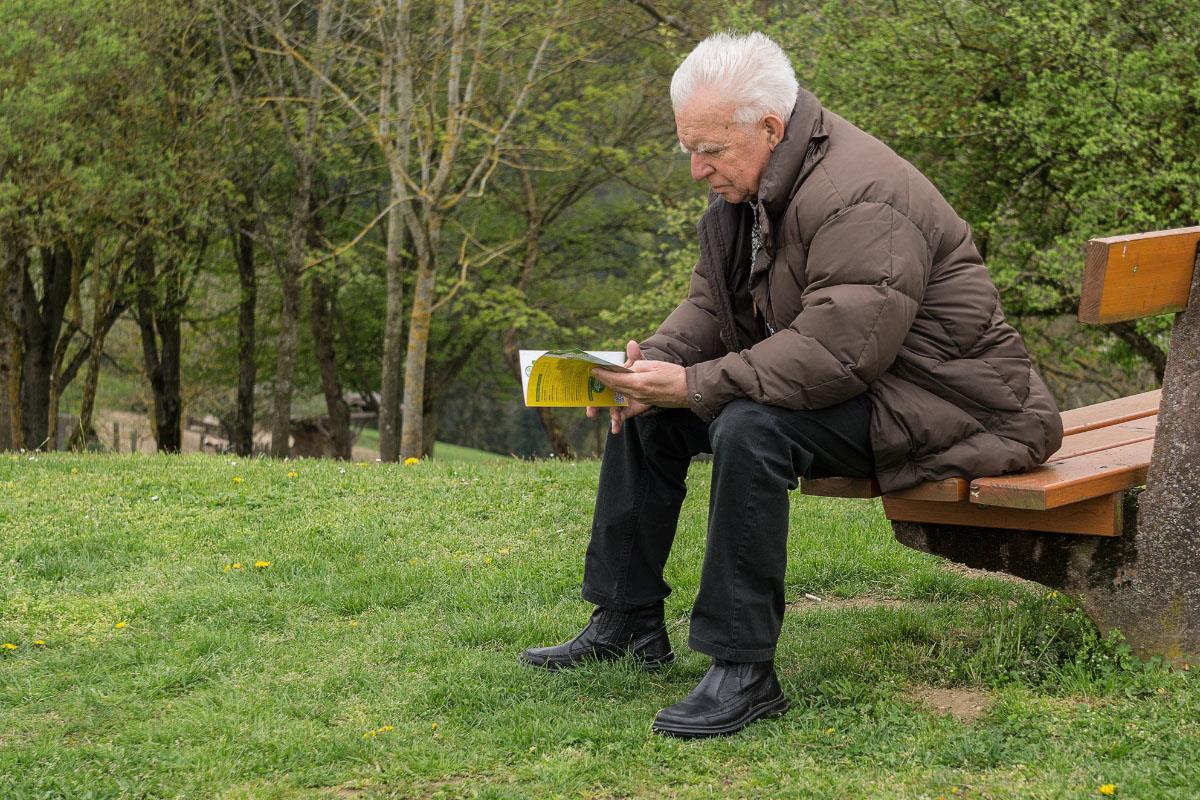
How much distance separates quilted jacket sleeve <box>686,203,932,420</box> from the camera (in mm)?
3309

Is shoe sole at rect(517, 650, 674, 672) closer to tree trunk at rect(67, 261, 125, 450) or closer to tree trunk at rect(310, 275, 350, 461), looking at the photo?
tree trunk at rect(67, 261, 125, 450)

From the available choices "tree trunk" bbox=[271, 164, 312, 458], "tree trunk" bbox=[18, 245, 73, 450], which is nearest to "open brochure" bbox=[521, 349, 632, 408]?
"tree trunk" bbox=[271, 164, 312, 458]

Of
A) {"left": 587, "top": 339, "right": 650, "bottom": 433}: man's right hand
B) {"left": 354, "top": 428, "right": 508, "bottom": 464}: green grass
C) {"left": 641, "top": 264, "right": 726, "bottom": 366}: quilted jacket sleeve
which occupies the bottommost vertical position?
{"left": 354, "top": 428, "right": 508, "bottom": 464}: green grass

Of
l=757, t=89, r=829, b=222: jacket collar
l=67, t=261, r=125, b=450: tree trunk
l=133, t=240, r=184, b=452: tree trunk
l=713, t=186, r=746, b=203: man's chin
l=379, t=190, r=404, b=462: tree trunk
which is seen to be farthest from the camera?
l=133, t=240, r=184, b=452: tree trunk

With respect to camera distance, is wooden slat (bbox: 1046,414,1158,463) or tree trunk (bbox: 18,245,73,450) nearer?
wooden slat (bbox: 1046,414,1158,463)

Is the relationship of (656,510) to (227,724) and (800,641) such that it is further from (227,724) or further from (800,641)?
(227,724)

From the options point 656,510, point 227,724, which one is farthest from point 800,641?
point 227,724

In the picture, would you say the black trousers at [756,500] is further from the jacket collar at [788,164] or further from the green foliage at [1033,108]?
the green foliage at [1033,108]

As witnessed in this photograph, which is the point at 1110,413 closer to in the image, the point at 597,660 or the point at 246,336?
the point at 597,660

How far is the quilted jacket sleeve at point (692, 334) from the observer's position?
13.4 ft

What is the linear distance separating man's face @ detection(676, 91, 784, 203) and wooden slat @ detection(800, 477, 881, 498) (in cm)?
89

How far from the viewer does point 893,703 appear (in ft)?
11.5

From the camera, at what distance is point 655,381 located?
3564 mm

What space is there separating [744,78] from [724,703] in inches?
68.3
